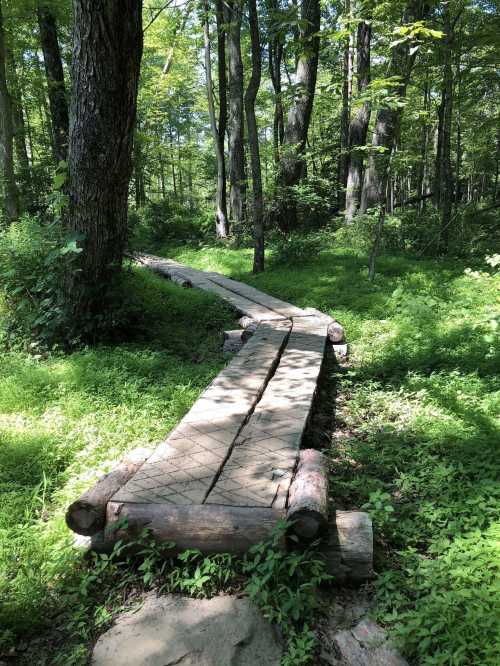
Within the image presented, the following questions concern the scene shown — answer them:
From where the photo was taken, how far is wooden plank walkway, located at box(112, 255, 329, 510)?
3207 mm

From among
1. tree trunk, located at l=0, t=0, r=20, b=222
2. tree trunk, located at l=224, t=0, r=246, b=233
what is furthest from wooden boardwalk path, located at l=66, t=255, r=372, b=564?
tree trunk, located at l=224, t=0, r=246, b=233

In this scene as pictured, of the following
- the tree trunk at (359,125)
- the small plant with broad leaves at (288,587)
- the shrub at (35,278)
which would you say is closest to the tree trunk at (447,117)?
the tree trunk at (359,125)

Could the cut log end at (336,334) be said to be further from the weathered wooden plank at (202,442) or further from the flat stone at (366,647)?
the flat stone at (366,647)

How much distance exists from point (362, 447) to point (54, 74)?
1121 centimetres

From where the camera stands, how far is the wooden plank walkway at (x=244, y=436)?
3207 mm

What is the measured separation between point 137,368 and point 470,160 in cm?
3196

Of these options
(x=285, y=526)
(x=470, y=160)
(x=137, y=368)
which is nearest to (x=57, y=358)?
(x=137, y=368)

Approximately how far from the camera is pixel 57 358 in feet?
20.0

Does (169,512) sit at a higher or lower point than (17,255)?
lower

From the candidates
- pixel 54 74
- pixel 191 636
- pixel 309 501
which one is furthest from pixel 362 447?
pixel 54 74

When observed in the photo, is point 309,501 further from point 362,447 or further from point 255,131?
point 255,131

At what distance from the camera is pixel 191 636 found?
2455mm

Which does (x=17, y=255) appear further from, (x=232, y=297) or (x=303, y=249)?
(x=303, y=249)

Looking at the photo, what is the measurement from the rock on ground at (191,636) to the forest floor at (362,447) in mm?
168
